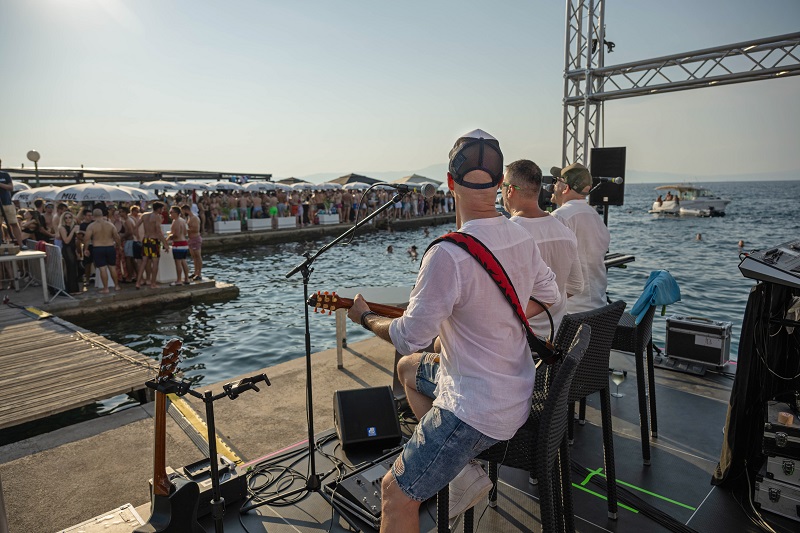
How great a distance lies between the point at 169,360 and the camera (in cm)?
239

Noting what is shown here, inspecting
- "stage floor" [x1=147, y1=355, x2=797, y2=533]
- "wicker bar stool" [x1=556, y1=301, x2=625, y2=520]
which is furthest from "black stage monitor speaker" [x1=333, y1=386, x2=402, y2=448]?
"wicker bar stool" [x1=556, y1=301, x2=625, y2=520]

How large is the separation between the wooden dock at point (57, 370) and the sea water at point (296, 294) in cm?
139

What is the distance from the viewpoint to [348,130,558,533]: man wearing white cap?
1.82 m

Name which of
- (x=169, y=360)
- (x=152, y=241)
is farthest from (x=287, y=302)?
(x=169, y=360)

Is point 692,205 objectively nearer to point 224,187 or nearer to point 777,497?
point 224,187

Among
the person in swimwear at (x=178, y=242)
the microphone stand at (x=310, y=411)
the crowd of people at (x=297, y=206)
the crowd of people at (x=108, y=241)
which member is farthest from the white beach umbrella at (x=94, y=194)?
the microphone stand at (x=310, y=411)

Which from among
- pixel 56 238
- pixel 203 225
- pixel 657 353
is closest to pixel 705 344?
pixel 657 353

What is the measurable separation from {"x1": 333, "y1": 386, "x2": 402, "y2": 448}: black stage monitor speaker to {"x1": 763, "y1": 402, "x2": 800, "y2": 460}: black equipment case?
230 cm

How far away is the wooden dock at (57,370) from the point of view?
197 inches

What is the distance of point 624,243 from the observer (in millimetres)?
28531

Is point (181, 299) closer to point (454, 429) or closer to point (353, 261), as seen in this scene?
point (353, 261)

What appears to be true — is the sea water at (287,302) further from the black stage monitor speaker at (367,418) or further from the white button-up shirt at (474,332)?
the white button-up shirt at (474,332)

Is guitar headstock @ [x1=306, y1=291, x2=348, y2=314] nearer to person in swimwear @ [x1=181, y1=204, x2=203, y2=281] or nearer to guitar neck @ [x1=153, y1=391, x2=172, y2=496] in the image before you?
guitar neck @ [x1=153, y1=391, x2=172, y2=496]

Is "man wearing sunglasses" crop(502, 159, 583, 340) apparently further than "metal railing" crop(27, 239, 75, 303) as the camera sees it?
No
